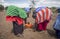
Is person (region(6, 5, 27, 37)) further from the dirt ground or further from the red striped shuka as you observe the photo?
the red striped shuka

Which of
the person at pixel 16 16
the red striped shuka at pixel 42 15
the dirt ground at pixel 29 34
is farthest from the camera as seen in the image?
the red striped shuka at pixel 42 15

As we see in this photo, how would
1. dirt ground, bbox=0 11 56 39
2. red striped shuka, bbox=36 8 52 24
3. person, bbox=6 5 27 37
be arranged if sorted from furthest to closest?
red striped shuka, bbox=36 8 52 24 < dirt ground, bbox=0 11 56 39 < person, bbox=6 5 27 37

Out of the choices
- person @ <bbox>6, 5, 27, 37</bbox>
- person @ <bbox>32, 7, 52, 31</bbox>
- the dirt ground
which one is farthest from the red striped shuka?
person @ <bbox>6, 5, 27, 37</bbox>

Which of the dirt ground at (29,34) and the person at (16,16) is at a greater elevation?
the person at (16,16)

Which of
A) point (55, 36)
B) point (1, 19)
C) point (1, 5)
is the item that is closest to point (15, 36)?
point (55, 36)

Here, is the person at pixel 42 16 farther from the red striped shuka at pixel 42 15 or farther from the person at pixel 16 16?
the person at pixel 16 16

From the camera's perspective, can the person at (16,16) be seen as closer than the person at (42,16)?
Yes

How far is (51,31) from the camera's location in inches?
250

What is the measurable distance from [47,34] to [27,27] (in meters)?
0.81

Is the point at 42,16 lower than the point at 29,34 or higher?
higher

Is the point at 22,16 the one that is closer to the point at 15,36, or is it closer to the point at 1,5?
the point at 15,36

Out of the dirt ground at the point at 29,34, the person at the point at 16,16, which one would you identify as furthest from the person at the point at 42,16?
the person at the point at 16,16

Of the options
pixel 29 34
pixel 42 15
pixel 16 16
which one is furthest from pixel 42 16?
pixel 16 16

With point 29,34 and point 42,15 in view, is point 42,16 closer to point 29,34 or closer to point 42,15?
point 42,15
